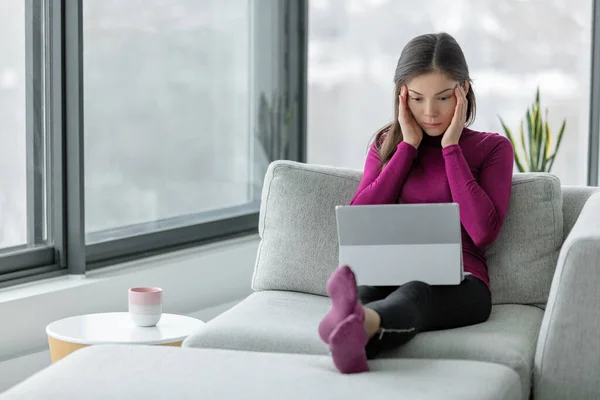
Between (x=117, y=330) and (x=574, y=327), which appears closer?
(x=574, y=327)

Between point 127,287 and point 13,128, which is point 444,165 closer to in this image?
point 127,287

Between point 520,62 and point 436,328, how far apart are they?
2626 millimetres

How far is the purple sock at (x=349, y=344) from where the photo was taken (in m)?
1.98

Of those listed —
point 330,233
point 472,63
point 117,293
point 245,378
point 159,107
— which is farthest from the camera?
point 472,63

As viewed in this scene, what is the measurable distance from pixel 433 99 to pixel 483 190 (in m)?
0.30

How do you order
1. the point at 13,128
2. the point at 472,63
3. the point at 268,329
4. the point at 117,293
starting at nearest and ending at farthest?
the point at 268,329 < the point at 13,128 < the point at 117,293 < the point at 472,63

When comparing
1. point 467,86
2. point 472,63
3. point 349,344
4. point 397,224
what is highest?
point 472,63

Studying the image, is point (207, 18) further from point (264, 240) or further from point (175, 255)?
point (264, 240)

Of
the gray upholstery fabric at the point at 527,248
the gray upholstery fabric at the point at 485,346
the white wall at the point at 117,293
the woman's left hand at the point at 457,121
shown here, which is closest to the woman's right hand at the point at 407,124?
the woman's left hand at the point at 457,121

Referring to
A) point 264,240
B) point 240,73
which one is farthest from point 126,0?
point 264,240

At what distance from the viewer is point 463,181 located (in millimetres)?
2564

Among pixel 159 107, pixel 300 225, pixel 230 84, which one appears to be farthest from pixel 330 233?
pixel 230 84

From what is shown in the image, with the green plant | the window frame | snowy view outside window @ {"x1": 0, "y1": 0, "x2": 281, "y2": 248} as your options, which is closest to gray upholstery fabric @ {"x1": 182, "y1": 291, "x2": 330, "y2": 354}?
snowy view outside window @ {"x1": 0, "y1": 0, "x2": 281, "y2": 248}

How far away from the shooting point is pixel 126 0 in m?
3.61
